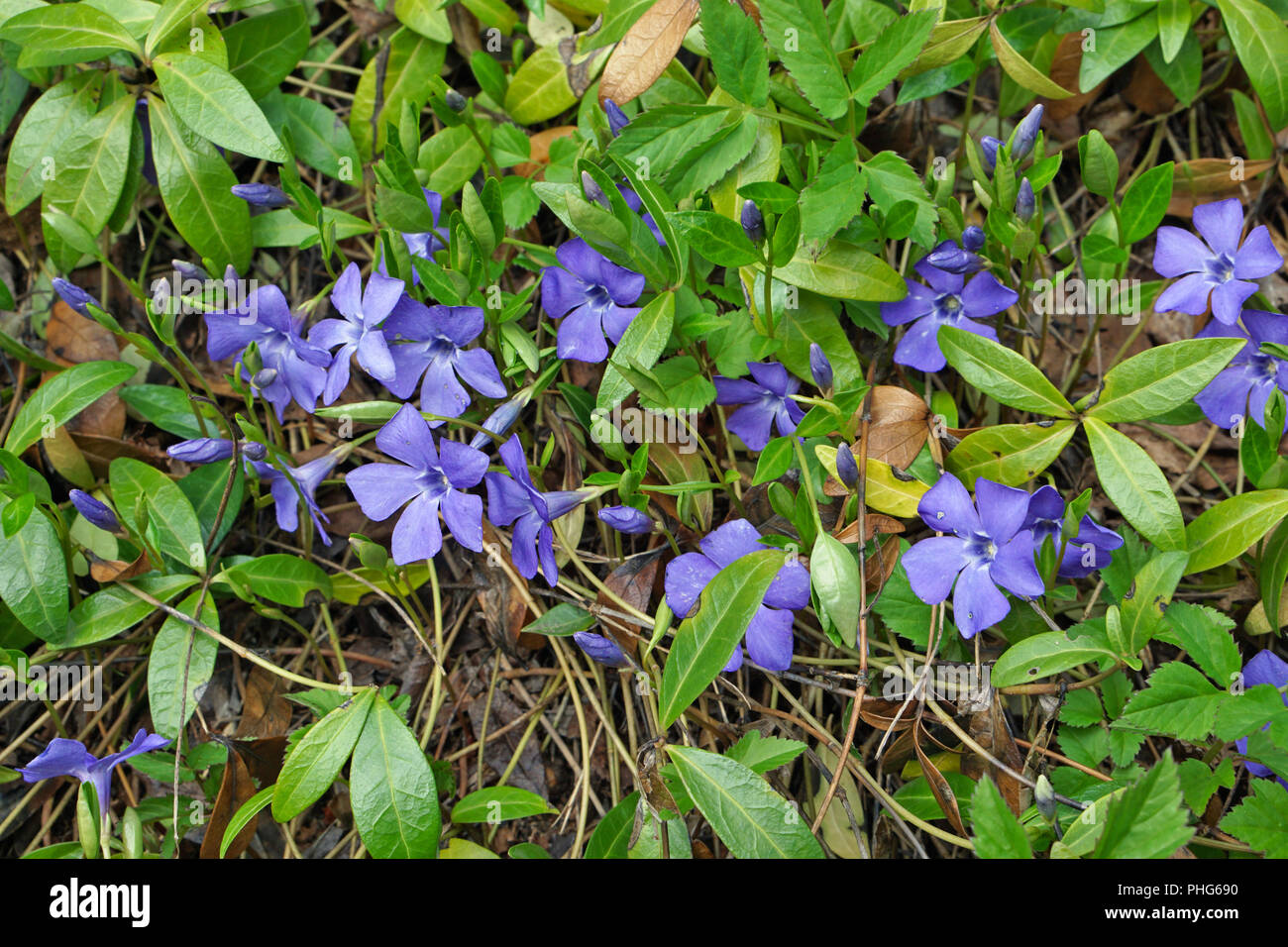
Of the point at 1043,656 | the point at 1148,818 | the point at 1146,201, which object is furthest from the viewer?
the point at 1146,201

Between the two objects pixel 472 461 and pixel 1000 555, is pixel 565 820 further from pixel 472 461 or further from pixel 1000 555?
pixel 1000 555

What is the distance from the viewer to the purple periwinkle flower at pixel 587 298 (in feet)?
6.16

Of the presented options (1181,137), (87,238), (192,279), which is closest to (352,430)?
(192,279)

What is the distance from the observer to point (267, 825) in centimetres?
204

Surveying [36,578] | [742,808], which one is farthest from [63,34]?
[742,808]

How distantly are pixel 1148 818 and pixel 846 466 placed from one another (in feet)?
2.28

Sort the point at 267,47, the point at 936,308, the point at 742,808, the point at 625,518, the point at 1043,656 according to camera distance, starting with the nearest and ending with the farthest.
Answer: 1. the point at 742,808
2. the point at 1043,656
3. the point at 625,518
4. the point at 936,308
5. the point at 267,47

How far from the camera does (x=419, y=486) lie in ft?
6.04

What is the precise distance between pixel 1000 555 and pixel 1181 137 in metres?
1.40

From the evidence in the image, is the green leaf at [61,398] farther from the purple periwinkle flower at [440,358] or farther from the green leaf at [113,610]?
the purple periwinkle flower at [440,358]

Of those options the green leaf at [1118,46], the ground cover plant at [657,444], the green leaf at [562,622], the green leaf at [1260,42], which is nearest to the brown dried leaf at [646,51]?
the ground cover plant at [657,444]

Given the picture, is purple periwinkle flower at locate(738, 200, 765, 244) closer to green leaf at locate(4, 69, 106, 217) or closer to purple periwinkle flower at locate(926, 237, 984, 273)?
purple periwinkle flower at locate(926, 237, 984, 273)

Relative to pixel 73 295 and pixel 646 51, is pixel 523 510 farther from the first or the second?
pixel 73 295

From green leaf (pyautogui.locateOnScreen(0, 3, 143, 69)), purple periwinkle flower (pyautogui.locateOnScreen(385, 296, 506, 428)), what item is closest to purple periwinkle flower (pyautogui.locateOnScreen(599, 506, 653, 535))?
purple periwinkle flower (pyautogui.locateOnScreen(385, 296, 506, 428))
